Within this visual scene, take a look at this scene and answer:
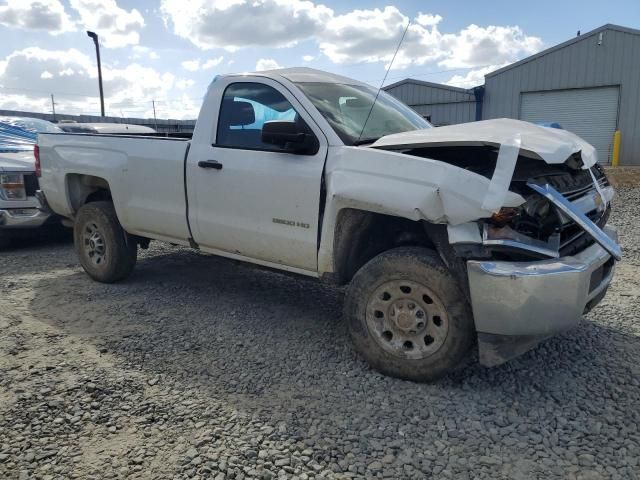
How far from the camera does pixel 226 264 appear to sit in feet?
21.2

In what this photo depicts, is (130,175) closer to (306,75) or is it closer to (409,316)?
(306,75)

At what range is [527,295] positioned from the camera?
2.96m

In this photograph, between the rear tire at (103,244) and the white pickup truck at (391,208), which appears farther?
the rear tire at (103,244)

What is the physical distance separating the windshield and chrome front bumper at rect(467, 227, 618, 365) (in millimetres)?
1366

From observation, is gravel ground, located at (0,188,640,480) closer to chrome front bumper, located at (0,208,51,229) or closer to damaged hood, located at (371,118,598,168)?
damaged hood, located at (371,118,598,168)

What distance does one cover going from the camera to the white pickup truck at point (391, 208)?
3039 millimetres

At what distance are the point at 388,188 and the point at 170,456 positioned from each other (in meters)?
1.91

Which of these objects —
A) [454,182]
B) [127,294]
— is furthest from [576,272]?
[127,294]

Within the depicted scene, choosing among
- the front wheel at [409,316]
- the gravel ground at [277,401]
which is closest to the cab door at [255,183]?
the front wheel at [409,316]

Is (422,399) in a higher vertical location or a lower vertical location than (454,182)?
lower

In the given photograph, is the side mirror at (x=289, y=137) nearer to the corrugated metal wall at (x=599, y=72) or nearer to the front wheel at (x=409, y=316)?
the front wheel at (x=409, y=316)

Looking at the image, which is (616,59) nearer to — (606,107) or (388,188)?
(606,107)

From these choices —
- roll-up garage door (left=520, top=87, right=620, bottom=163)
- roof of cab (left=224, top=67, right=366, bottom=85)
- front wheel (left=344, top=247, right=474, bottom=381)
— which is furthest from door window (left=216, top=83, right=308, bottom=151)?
roll-up garage door (left=520, top=87, right=620, bottom=163)

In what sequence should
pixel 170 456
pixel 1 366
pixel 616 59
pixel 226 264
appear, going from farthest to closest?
pixel 616 59
pixel 226 264
pixel 1 366
pixel 170 456
